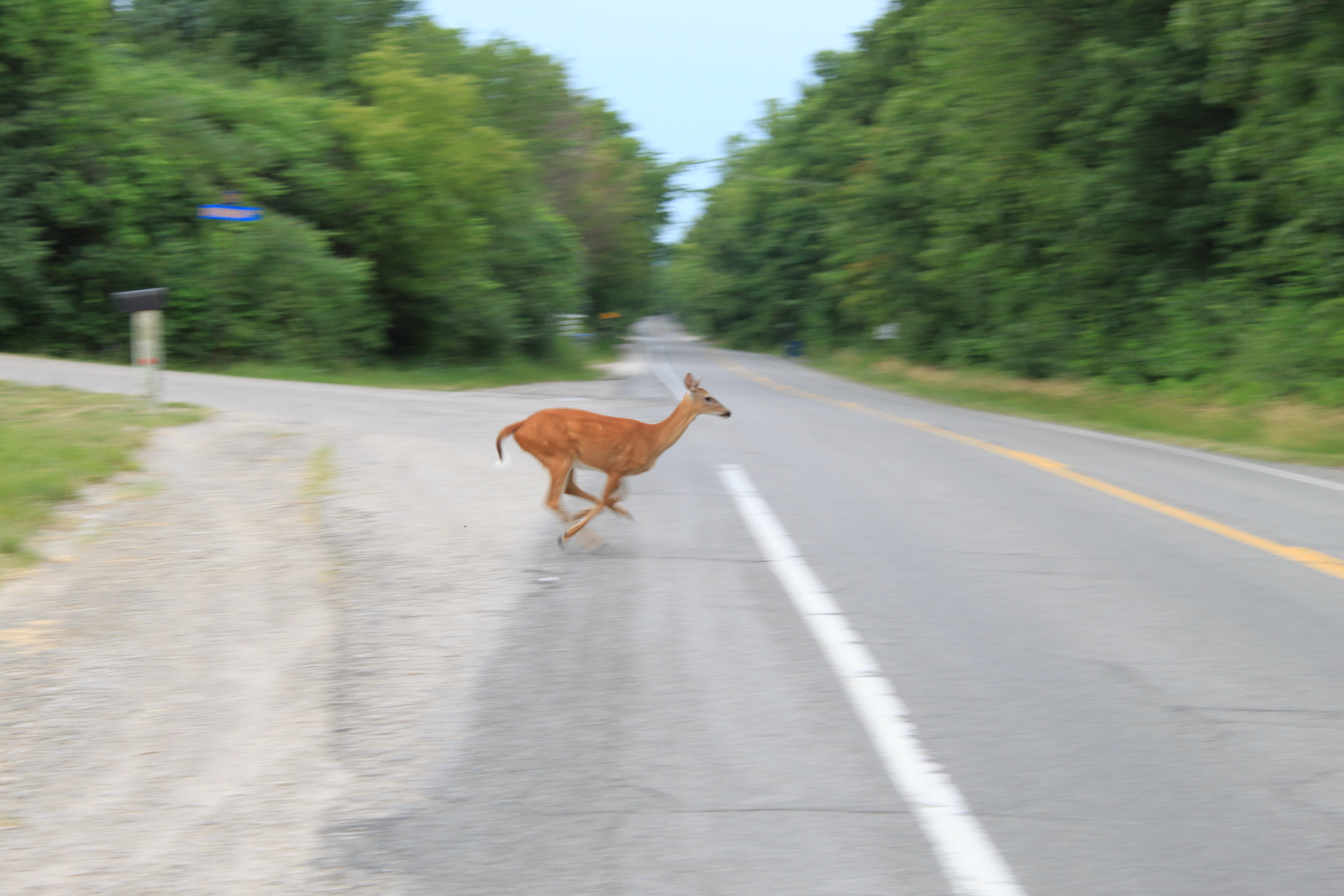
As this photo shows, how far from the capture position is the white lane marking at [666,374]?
26594 mm

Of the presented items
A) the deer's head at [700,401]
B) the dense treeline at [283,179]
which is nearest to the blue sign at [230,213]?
the dense treeline at [283,179]

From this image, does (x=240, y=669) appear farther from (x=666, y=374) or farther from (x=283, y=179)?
(x=666, y=374)

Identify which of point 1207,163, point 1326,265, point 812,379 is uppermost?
point 1207,163

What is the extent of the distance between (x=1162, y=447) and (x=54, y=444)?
512 inches

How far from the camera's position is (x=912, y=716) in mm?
4832

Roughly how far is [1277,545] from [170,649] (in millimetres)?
7217

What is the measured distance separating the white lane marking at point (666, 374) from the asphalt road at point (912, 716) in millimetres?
4164

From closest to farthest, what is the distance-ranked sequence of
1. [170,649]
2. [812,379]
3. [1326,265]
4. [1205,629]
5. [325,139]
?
[170,649], [1205,629], [1326,265], [325,139], [812,379]

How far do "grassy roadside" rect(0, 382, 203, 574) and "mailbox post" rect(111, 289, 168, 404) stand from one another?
0.90ft

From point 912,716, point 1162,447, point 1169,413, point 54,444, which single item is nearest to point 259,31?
point 1169,413

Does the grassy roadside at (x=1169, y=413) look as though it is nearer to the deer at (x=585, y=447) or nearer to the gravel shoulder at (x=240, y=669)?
the deer at (x=585, y=447)

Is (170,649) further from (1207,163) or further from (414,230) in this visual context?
(414,230)

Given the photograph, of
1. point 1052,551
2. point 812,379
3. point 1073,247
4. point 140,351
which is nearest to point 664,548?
point 1052,551

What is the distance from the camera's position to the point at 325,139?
3033 cm
